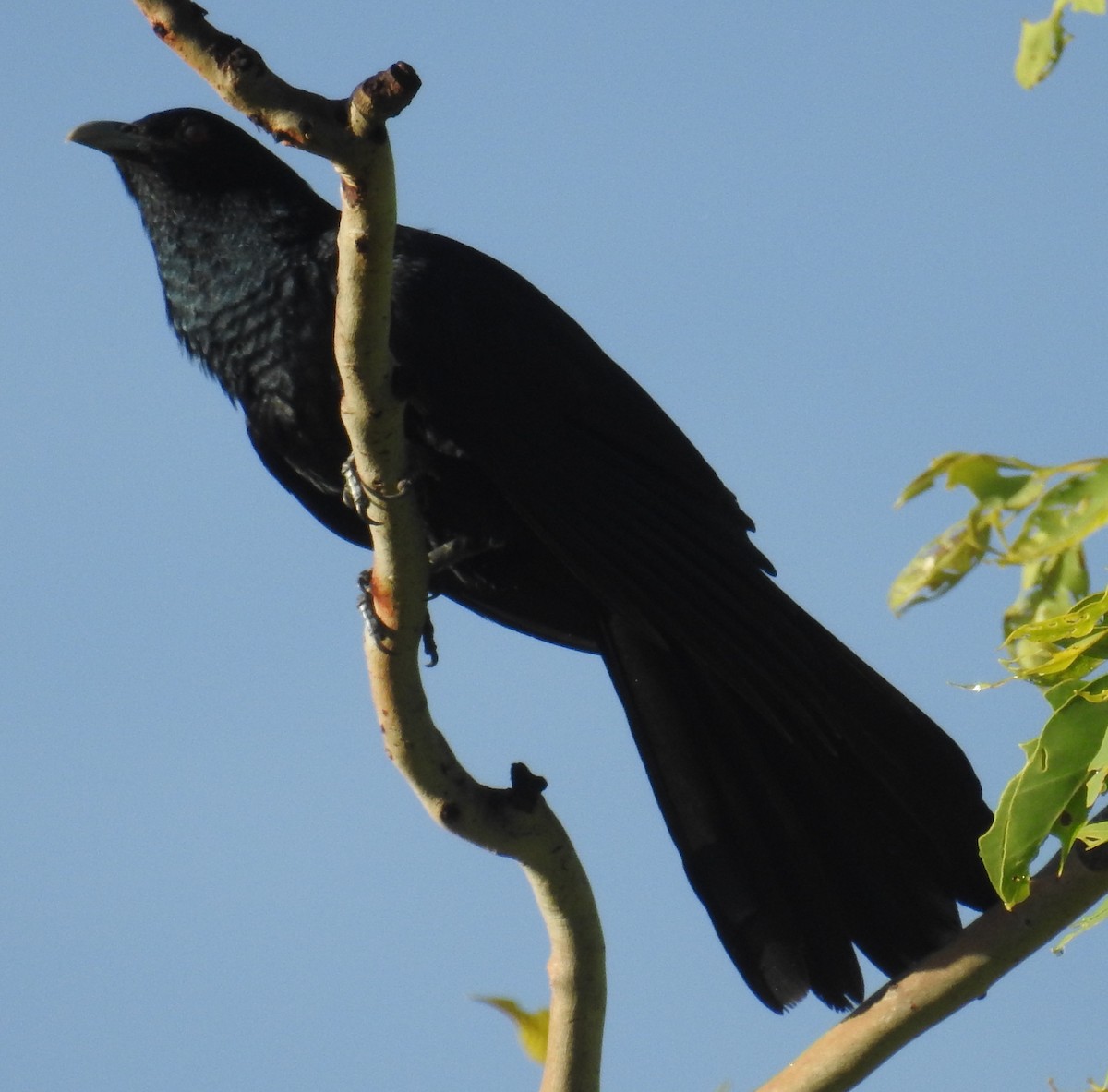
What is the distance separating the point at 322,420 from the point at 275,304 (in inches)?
14.5

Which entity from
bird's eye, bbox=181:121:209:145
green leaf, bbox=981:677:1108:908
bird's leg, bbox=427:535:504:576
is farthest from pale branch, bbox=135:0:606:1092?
bird's eye, bbox=181:121:209:145

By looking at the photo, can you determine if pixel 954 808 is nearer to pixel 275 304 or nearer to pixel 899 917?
pixel 899 917

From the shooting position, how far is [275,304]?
→ 14.0 feet

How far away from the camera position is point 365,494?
3260mm

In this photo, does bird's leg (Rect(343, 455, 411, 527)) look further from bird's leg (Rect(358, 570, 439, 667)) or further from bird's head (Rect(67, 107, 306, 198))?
bird's head (Rect(67, 107, 306, 198))

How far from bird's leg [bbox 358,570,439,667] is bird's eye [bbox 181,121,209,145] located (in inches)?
65.9

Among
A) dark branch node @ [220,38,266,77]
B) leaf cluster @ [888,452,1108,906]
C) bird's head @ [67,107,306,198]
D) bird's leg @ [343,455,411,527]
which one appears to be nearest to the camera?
leaf cluster @ [888,452,1108,906]

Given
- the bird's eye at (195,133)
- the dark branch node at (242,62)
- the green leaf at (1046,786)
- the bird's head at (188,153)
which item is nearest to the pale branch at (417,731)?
the dark branch node at (242,62)

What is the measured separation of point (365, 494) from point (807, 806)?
134cm

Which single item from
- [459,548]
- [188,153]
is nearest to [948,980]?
[459,548]

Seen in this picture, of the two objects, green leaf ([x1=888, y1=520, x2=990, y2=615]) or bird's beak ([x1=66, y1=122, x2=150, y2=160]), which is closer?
green leaf ([x1=888, y1=520, x2=990, y2=615])

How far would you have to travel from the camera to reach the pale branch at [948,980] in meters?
2.75

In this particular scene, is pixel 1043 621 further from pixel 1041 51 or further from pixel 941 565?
pixel 1041 51

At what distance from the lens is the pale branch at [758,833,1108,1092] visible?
108 inches
